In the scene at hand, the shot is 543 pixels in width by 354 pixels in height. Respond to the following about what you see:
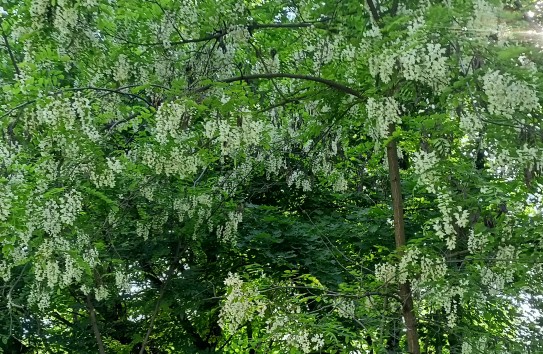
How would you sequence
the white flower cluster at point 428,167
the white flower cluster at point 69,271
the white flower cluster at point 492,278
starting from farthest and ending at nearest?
1. the white flower cluster at point 69,271
2. the white flower cluster at point 492,278
3. the white flower cluster at point 428,167

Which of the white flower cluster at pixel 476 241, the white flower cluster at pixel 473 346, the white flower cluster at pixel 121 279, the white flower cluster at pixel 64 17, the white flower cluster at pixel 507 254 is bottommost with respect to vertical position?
the white flower cluster at pixel 473 346

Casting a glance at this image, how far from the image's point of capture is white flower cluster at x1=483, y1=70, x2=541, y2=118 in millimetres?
4035

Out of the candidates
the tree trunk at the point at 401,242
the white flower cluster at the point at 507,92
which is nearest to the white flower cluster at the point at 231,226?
the tree trunk at the point at 401,242

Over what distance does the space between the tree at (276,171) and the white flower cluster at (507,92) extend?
14mm

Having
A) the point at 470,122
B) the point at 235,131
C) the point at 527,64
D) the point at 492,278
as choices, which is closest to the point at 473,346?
the point at 492,278

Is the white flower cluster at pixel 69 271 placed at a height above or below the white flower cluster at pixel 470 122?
below

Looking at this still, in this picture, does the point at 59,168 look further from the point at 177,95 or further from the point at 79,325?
the point at 79,325

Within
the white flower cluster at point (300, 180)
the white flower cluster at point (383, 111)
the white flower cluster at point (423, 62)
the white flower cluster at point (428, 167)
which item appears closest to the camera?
the white flower cluster at point (423, 62)

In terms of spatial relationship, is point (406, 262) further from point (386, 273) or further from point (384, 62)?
point (384, 62)

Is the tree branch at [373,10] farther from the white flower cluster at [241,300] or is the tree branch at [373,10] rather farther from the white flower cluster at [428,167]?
the white flower cluster at [241,300]

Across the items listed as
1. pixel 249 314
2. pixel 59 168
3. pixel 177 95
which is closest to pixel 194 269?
pixel 59 168

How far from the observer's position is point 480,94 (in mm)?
4246

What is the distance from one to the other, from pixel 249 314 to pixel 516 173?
261 centimetres

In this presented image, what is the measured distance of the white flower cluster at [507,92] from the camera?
404 cm
